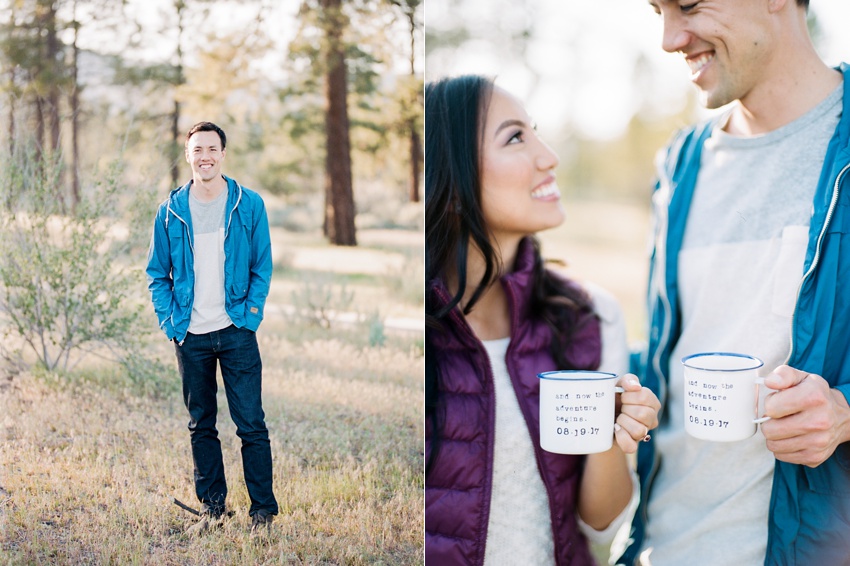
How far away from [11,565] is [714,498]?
5.48ft

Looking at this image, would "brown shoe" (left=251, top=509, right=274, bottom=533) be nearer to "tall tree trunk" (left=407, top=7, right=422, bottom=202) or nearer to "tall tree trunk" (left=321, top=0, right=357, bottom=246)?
"tall tree trunk" (left=321, top=0, right=357, bottom=246)

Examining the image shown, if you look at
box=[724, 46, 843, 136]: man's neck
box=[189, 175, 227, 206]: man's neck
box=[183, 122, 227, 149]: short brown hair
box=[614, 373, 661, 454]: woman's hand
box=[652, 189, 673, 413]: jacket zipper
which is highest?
box=[724, 46, 843, 136]: man's neck

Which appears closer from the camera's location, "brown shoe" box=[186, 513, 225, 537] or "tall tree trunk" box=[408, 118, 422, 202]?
"brown shoe" box=[186, 513, 225, 537]

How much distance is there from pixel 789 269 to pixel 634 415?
53 centimetres

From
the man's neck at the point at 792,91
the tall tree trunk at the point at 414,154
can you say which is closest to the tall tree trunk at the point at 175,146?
the tall tree trunk at the point at 414,154

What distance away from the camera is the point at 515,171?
1865 mm

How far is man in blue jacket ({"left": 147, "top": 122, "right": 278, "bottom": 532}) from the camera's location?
1.54m

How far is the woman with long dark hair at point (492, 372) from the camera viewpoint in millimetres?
1849

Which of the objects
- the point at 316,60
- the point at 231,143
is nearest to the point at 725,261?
the point at 316,60

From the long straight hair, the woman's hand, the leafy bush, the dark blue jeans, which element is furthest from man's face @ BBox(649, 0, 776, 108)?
the leafy bush

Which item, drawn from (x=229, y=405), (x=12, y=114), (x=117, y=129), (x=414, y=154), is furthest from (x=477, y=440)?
(x=12, y=114)

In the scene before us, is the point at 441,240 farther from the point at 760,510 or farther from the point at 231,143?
the point at 760,510

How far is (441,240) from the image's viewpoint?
1.96 metres

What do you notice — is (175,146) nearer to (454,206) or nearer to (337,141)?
(337,141)
